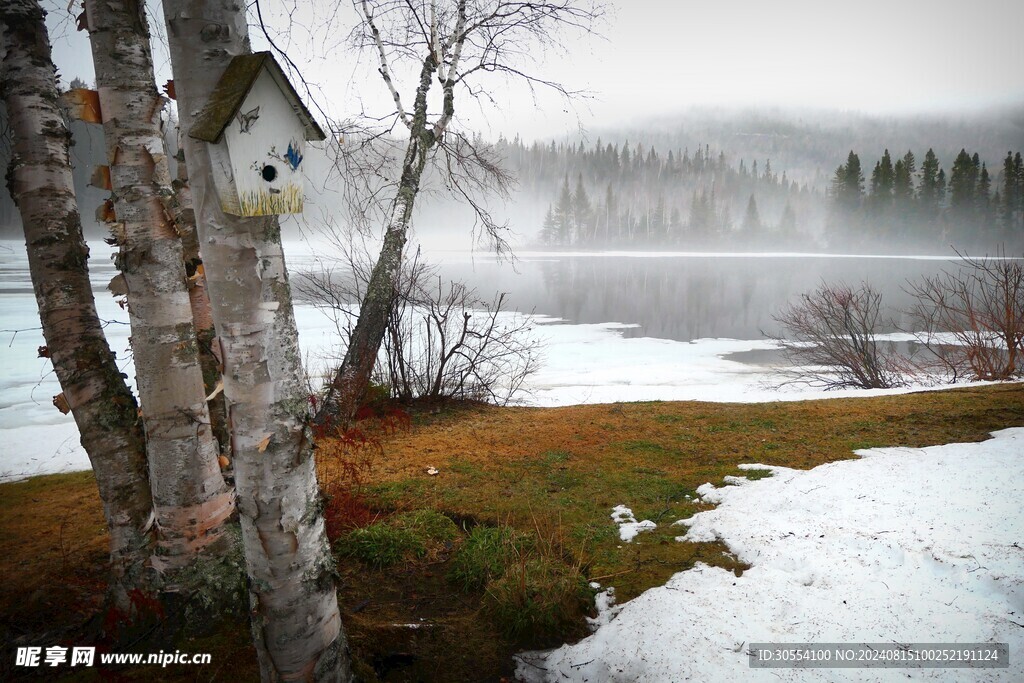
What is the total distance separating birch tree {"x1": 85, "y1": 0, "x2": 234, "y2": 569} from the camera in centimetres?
213

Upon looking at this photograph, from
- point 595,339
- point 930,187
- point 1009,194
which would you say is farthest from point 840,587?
point 930,187

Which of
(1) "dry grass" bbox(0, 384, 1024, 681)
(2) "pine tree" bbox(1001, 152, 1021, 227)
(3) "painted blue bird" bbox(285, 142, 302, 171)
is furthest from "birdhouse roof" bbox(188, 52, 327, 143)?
(2) "pine tree" bbox(1001, 152, 1021, 227)

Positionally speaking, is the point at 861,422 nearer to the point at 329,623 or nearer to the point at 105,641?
A: the point at 329,623

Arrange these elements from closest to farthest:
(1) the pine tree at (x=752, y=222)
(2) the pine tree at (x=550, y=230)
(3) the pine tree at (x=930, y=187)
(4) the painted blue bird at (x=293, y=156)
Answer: (4) the painted blue bird at (x=293, y=156) < (3) the pine tree at (x=930, y=187) < (2) the pine tree at (x=550, y=230) < (1) the pine tree at (x=752, y=222)

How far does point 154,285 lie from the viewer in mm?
2195

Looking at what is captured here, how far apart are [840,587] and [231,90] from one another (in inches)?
126

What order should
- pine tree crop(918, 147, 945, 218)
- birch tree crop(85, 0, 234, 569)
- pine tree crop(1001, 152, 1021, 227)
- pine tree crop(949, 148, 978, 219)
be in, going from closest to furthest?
1. birch tree crop(85, 0, 234, 569)
2. pine tree crop(1001, 152, 1021, 227)
3. pine tree crop(949, 148, 978, 219)
4. pine tree crop(918, 147, 945, 218)

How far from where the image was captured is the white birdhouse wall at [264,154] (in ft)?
4.85

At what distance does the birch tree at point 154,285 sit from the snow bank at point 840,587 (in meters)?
1.72

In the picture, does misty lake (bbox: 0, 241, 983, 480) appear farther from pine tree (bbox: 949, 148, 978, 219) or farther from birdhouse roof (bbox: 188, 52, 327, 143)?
pine tree (bbox: 949, 148, 978, 219)

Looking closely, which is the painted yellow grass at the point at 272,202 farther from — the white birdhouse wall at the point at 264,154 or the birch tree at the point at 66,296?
the birch tree at the point at 66,296

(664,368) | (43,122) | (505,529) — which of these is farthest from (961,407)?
(664,368)

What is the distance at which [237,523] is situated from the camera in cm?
252

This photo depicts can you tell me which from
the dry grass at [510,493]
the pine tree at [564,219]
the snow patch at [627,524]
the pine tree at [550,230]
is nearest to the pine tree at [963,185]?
the pine tree at [564,219]
